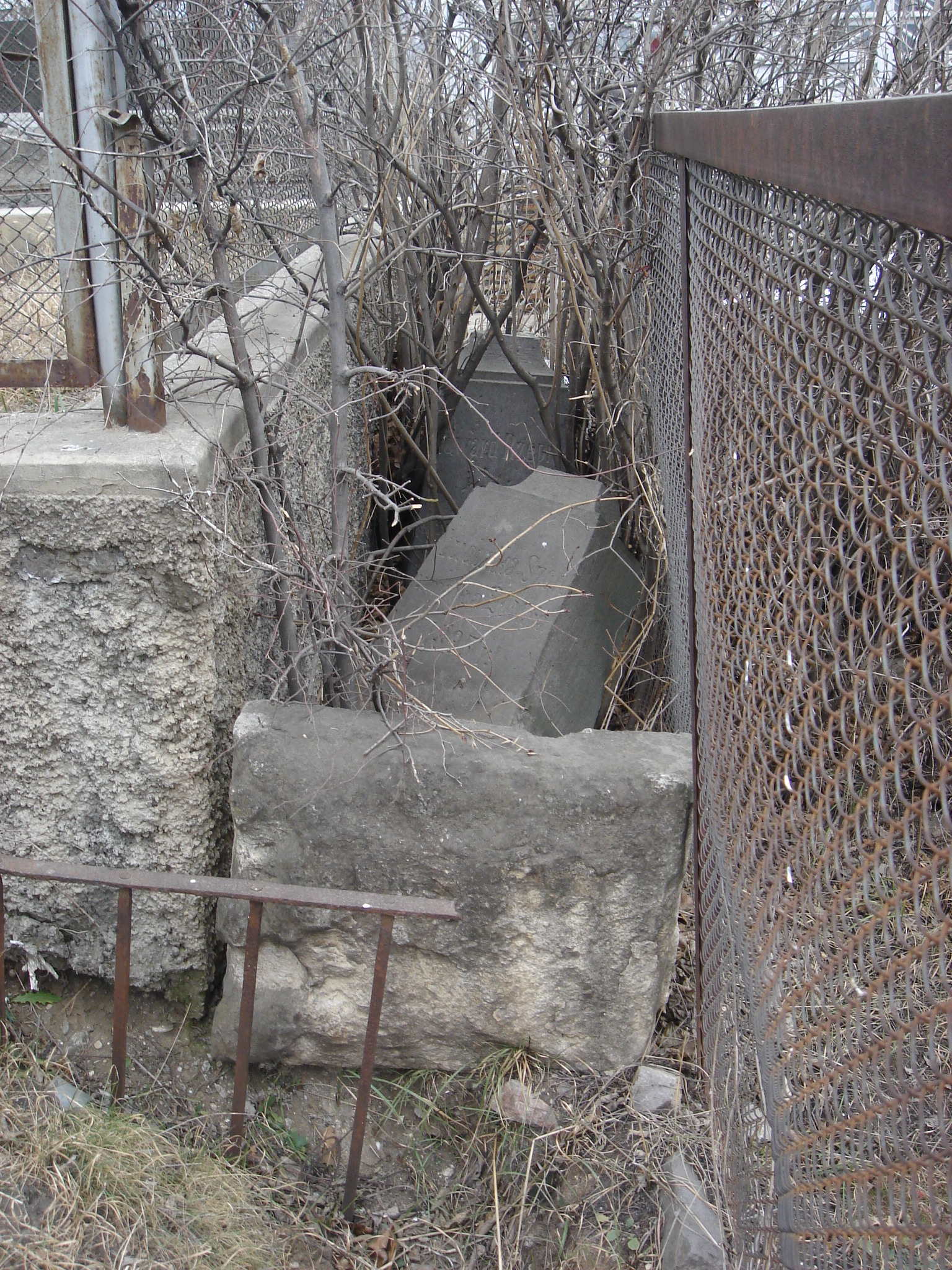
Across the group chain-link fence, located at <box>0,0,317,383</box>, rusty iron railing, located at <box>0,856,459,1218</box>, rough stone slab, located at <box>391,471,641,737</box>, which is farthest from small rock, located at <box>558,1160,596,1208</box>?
chain-link fence, located at <box>0,0,317,383</box>

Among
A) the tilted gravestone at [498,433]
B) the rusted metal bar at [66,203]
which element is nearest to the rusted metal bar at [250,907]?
the rusted metal bar at [66,203]

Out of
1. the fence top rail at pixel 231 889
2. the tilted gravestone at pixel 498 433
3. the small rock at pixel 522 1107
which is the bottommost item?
the small rock at pixel 522 1107

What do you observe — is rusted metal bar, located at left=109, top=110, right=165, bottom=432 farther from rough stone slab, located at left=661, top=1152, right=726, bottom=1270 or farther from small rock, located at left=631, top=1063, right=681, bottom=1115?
rough stone slab, located at left=661, top=1152, right=726, bottom=1270

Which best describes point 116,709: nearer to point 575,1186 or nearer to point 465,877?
point 465,877

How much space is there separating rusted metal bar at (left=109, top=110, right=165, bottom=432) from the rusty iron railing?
3.36 ft

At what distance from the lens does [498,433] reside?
442 centimetres

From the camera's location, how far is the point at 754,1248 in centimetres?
161

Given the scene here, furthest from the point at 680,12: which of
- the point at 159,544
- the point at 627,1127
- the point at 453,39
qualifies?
the point at 627,1127

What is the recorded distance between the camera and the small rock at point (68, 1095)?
212cm

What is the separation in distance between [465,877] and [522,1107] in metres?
0.60

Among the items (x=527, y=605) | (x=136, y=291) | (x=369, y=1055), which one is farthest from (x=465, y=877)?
(x=136, y=291)

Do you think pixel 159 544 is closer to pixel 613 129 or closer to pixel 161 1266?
pixel 161 1266

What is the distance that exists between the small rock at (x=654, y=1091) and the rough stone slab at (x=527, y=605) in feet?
3.26

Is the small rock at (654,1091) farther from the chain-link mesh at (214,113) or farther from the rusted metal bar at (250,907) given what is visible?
the chain-link mesh at (214,113)
